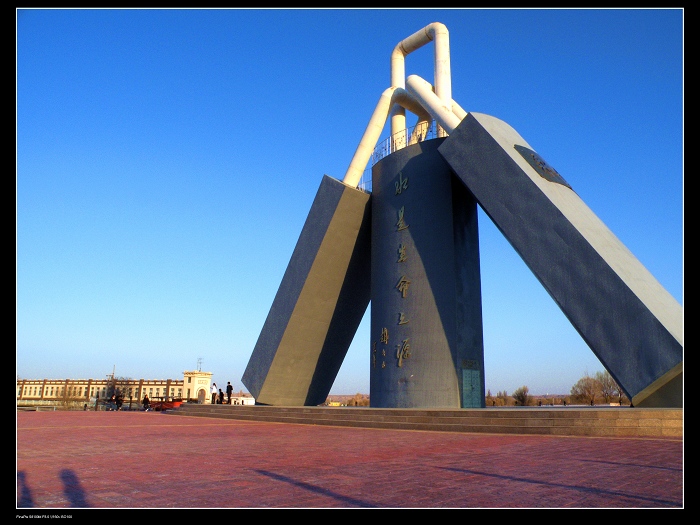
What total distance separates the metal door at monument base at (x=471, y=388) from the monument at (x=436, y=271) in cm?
4

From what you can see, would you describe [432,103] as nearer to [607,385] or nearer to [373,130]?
[373,130]

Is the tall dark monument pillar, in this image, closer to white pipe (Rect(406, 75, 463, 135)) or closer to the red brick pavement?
white pipe (Rect(406, 75, 463, 135))

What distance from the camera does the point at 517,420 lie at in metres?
10.4

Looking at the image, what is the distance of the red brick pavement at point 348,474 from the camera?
160 inches

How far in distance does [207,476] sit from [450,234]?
10.2 m

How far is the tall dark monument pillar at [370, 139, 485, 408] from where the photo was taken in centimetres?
1388

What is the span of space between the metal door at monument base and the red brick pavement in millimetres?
4758

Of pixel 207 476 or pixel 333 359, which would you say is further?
pixel 333 359

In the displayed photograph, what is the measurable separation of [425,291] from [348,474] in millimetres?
9342

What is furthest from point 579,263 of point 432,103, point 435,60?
point 435,60
